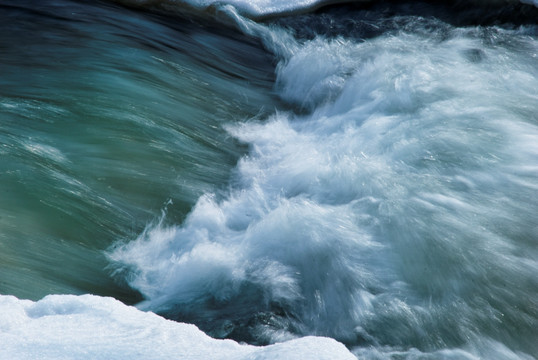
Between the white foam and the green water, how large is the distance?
0.95m

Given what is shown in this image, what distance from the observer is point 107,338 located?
7.30 ft

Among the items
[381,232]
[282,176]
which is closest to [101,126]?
[282,176]

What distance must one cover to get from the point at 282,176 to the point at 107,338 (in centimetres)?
274

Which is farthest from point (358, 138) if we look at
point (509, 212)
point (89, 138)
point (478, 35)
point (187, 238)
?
point (478, 35)

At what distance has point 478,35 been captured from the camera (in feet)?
22.2

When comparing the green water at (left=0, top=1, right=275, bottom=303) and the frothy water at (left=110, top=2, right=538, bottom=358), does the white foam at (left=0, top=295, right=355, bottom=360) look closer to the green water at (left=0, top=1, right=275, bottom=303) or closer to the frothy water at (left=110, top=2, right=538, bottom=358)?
the green water at (left=0, top=1, right=275, bottom=303)

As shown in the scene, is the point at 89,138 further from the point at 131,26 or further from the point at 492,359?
the point at 492,359

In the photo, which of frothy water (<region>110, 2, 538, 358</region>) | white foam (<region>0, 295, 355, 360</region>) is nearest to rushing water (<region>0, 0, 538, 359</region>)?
frothy water (<region>110, 2, 538, 358</region>)

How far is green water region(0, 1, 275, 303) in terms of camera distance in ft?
12.2

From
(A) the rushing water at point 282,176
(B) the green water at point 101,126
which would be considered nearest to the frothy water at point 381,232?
(A) the rushing water at point 282,176

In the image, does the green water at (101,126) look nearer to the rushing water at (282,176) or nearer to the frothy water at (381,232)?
the rushing water at (282,176)

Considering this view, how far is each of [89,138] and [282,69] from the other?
2738 millimetres

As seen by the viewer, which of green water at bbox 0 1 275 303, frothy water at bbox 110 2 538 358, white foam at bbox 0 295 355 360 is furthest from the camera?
green water at bbox 0 1 275 303

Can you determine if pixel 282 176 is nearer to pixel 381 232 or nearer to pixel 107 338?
pixel 381 232
